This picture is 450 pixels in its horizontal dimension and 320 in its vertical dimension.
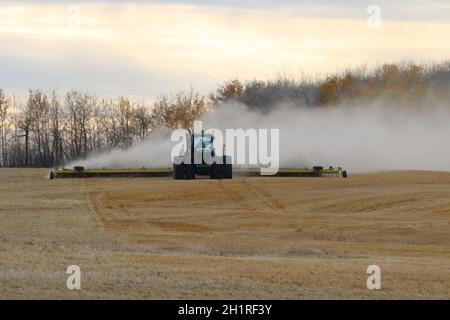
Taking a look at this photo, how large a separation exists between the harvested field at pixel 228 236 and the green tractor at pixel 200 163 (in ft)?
3.80

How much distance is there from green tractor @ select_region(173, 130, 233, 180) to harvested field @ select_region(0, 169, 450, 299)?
1.16 metres

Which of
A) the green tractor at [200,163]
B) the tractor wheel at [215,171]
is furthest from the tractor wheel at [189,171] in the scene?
the tractor wheel at [215,171]

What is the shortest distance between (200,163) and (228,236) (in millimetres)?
21703

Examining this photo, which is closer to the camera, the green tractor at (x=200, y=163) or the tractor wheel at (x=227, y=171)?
the green tractor at (x=200, y=163)

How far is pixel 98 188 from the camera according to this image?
158ft

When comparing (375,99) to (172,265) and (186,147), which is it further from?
(172,265)

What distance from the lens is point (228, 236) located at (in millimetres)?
30328

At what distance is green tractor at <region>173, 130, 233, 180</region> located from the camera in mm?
51500

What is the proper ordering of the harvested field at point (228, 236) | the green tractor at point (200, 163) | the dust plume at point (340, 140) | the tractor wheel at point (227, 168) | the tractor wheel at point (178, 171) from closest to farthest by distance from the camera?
the harvested field at point (228, 236) < the tractor wheel at point (178, 171) < the green tractor at point (200, 163) < the tractor wheel at point (227, 168) < the dust plume at point (340, 140)

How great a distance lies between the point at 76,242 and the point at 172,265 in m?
6.76

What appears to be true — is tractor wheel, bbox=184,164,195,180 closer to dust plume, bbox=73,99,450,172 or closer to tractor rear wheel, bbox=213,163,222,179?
tractor rear wheel, bbox=213,163,222,179

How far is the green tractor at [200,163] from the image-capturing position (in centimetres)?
5150

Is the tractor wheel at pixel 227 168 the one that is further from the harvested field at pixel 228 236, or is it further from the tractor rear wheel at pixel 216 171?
the harvested field at pixel 228 236

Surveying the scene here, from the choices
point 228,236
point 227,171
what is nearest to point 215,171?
point 227,171
